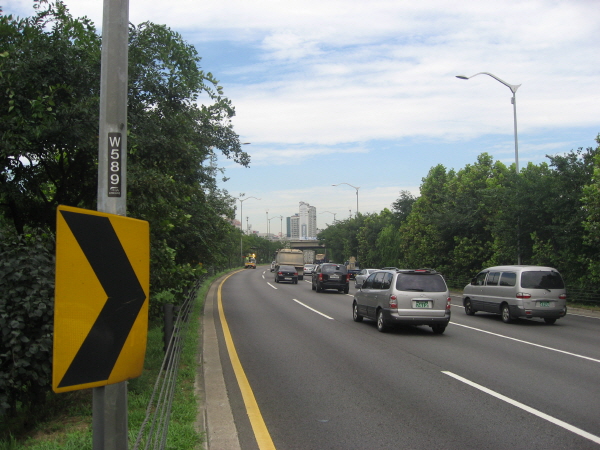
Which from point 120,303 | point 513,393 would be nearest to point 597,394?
point 513,393

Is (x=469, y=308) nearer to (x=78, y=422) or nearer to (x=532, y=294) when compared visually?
(x=532, y=294)

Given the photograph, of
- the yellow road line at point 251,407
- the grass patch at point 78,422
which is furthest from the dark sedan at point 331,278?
the grass patch at point 78,422

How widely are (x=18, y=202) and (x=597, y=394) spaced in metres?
9.66

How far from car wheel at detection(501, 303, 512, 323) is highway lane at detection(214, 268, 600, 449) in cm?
179

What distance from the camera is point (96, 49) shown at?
347 inches

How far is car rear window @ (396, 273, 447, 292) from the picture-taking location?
14.6 metres

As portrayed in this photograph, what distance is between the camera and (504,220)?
93.6 feet

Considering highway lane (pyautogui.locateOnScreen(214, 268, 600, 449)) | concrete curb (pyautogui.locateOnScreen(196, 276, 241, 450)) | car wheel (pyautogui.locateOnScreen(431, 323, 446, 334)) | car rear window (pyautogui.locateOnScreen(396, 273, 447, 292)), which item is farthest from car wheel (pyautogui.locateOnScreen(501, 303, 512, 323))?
concrete curb (pyautogui.locateOnScreen(196, 276, 241, 450))

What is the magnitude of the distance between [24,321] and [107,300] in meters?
3.58

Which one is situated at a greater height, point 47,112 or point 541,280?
point 47,112

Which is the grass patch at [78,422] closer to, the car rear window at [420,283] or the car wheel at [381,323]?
the car wheel at [381,323]

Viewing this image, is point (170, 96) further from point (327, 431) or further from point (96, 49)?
point (327, 431)

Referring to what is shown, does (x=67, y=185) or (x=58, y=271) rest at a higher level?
(x=67, y=185)

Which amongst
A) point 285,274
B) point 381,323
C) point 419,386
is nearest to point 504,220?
point 381,323
